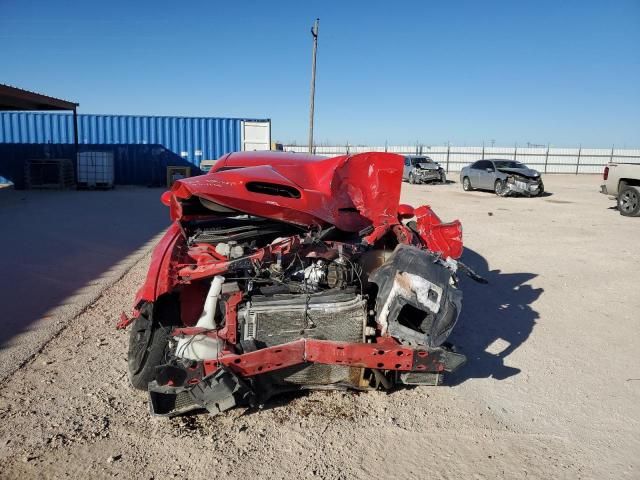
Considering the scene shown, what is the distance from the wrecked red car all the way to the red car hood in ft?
0.04

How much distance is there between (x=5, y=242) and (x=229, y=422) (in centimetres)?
723

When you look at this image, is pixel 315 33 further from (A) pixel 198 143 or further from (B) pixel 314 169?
(B) pixel 314 169

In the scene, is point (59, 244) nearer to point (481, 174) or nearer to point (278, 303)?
point (278, 303)

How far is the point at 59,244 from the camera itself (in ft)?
27.2

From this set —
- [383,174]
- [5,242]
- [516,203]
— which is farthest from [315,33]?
[383,174]

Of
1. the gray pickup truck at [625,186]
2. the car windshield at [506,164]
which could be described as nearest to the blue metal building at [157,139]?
the car windshield at [506,164]

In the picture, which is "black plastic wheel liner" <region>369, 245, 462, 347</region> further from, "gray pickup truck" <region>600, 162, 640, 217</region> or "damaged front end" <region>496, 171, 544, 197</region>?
"damaged front end" <region>496, 171, 544, 197</region>

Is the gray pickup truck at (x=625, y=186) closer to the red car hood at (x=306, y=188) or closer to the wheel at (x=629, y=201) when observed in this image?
the wheel at (x=629, y=201)

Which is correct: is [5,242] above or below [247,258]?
below

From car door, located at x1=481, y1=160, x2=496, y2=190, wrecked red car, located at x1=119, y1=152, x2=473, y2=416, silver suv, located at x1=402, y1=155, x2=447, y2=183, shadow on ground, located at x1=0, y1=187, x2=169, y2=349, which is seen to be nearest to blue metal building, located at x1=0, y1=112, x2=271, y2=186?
shadow on ground, located at x1=0, y1=187, x2=169, y2=349

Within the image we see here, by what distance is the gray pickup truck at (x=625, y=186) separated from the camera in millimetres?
12547

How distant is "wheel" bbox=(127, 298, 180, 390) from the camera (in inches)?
131

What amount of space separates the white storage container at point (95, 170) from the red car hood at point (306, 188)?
16728 mm

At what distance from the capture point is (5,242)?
8.31 metres
